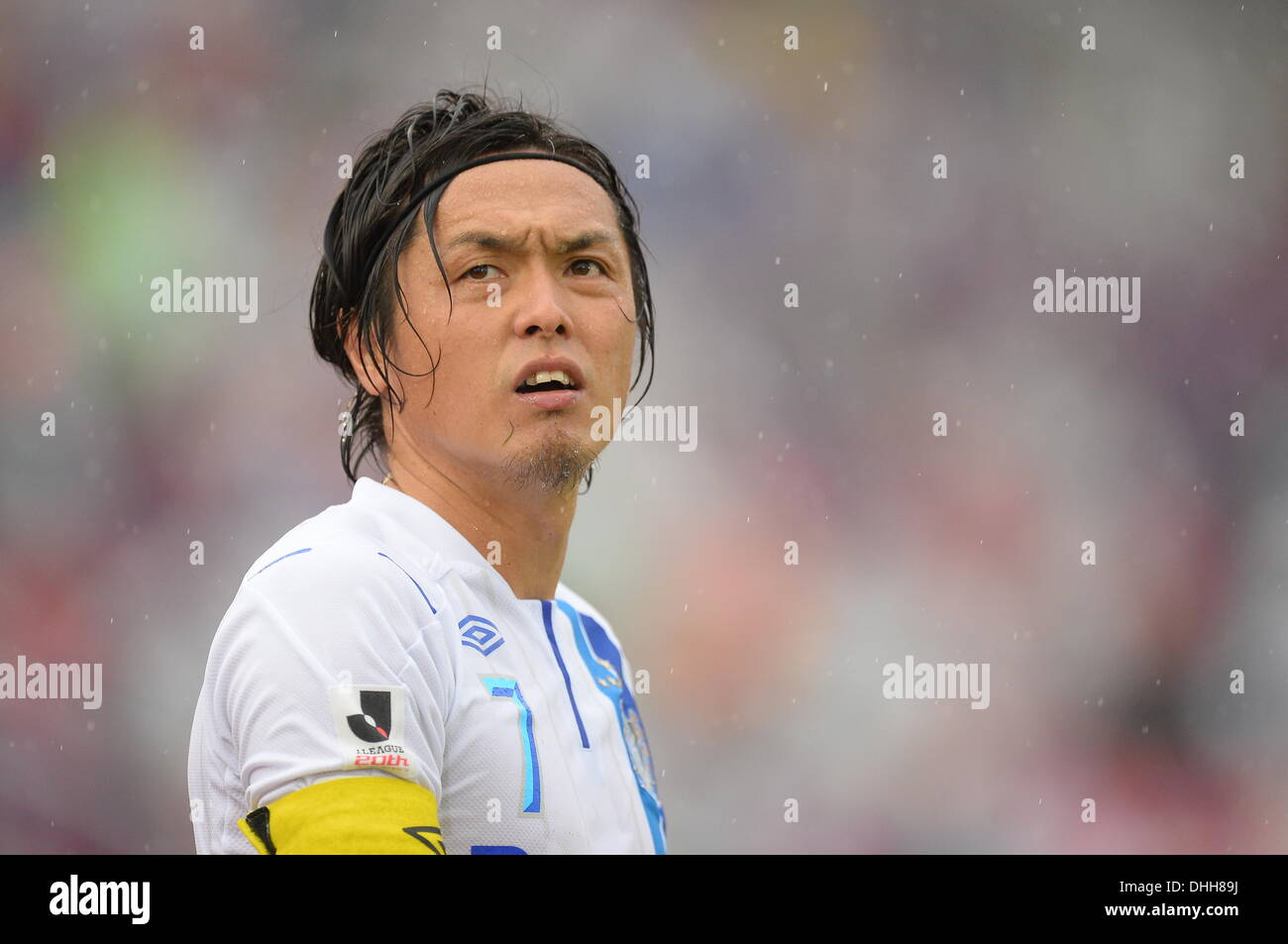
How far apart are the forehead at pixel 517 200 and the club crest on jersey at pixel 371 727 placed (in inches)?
37.2

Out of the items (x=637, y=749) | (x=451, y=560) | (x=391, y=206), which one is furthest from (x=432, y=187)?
(x=637, y=749)

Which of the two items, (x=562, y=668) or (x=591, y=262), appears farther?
(x=591, y=262)

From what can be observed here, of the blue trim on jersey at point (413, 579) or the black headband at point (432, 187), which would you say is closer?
the blue trim on jersey at point (413, 579)

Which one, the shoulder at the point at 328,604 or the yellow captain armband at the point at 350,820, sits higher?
the shoulder at the point at 328,604

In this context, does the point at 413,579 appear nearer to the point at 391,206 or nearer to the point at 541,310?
the point at 541,310

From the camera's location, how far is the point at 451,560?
2121 mm

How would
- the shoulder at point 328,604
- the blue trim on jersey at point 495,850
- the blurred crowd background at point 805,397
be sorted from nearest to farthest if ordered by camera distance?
the shoulder at point 328,604, the blue trim on jersey at point 495,850, the blurred crowd background at point 805,397

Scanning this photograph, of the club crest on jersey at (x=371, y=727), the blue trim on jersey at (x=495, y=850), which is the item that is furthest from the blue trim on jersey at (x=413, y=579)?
the blue trim on jersey at (x=495, y=850)

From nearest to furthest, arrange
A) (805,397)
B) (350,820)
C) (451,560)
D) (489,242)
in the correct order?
(350,820)
(451,560)
(489,242)
(805,397)

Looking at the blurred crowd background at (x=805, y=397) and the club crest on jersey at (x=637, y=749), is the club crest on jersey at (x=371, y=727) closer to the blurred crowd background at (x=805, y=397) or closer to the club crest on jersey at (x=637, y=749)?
the club crest on jersey at (x=637, y=749)

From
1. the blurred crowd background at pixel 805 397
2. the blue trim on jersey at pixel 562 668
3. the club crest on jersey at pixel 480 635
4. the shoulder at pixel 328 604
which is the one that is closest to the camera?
the shoulder at pixel 328 604

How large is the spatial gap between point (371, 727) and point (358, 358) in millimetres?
Answer: 998

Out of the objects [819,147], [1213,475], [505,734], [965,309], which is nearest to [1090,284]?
[965,309]

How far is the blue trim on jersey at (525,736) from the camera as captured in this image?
1888 mm
